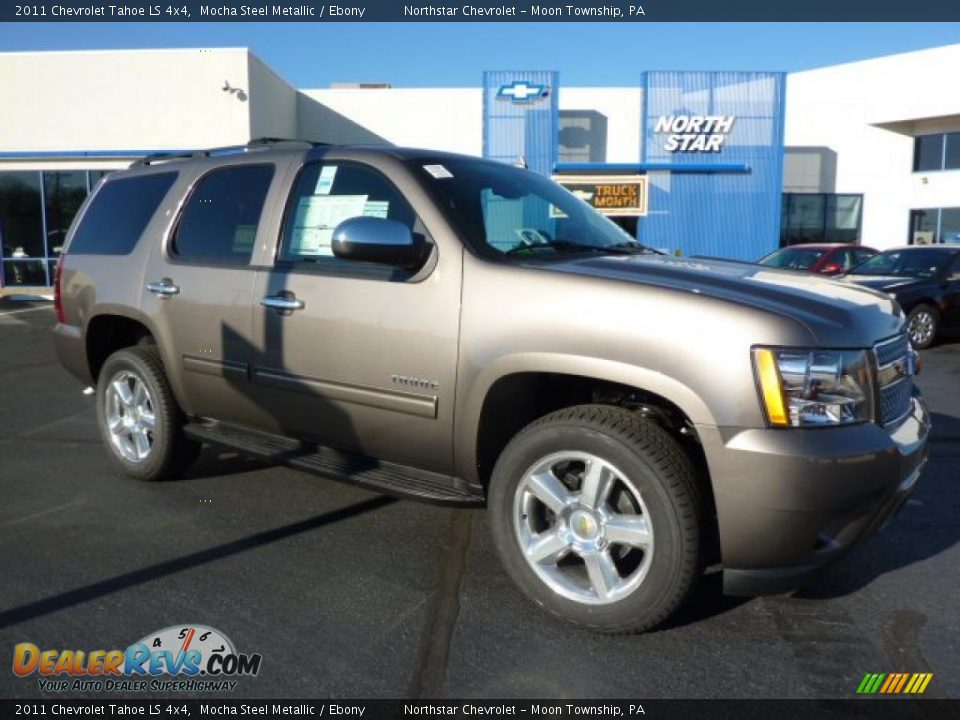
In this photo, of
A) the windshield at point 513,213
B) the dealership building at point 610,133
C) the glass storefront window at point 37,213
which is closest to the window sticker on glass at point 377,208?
the windshield at point 513,213

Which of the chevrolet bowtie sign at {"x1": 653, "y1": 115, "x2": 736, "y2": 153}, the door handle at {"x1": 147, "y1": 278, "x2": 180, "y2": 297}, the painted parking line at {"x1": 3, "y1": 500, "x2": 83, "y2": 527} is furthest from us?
the chevrolet bowtie sign at {"x1": 653, "y1": 115, "x2": 736, "y2": 153}

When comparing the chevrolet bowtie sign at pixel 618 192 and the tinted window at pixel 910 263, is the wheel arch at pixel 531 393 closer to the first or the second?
the tinted window at pixel 910 263

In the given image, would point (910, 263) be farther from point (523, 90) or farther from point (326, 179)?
point (523, 90)

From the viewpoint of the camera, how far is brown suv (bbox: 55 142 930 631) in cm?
266

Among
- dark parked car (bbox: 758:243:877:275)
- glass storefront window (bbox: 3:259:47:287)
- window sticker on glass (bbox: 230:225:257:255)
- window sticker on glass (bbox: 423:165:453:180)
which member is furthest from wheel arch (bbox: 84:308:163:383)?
glass storefront window (bbox: 3:259:47:287)

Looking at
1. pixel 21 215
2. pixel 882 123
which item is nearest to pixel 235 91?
pixel 21 215

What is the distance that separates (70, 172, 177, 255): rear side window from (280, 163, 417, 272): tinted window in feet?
4.02

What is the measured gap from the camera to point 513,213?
12.4ft

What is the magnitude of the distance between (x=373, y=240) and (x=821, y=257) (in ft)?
41.2

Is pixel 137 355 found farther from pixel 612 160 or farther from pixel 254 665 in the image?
pixel 612 160

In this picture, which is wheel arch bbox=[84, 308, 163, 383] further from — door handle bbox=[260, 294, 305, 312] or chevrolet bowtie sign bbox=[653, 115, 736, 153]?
chevrolet bowtie sign bbox=[653, 115, 736, 153]

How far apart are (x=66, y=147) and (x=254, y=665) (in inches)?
811

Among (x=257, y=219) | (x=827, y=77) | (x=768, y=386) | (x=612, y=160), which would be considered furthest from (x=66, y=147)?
(x=827, y=77)
